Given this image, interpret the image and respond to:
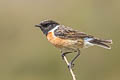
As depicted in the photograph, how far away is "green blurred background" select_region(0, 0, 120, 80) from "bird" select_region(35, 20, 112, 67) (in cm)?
302

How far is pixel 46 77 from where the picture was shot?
38.4 ft

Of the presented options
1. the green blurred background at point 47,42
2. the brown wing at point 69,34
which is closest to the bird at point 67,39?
the brown wing at point 69,34

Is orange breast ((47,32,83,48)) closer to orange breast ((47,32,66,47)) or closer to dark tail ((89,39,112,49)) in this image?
orange breast ((47,32,66,47))

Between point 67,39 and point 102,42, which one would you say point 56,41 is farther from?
point 102,42

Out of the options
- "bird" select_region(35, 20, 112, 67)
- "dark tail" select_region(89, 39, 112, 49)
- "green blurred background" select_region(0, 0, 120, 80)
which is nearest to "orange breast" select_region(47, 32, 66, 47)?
"bird" select_region(35, 20, 112, 67)

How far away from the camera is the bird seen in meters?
7.97

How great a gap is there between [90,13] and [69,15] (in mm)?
1064

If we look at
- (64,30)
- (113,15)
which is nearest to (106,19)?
(113,15)

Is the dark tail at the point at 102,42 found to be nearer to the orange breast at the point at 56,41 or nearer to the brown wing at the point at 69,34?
the brown wing at the point at 69,34

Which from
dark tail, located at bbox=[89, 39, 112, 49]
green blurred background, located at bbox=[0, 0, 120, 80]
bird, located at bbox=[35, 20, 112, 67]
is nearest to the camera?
dark tail, located at bbox=[89, 39, 112, 49]

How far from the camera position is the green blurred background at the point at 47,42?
11.6 m

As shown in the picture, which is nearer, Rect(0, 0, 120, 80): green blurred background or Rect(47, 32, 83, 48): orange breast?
Rect(47, 32, 83, 48): orange breast

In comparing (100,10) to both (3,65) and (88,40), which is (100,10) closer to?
(3,65)

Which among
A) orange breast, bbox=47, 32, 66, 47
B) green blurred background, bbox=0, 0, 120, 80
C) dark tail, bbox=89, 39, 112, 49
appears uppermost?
orange breast, bbox=47, 32, 66, 47
